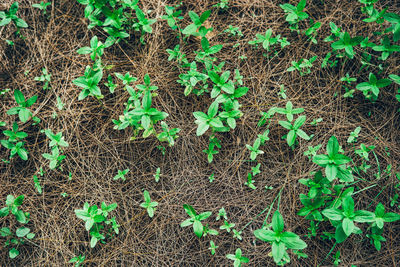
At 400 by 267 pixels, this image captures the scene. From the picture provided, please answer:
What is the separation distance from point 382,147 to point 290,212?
119 centimetres

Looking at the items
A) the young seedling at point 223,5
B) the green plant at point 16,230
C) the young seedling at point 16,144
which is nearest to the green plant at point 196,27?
the young seedling at point 223,5

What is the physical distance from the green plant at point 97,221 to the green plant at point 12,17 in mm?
1993

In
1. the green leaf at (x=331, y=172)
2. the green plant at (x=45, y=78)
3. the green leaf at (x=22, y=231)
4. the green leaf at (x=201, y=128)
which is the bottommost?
the green leaf at (x=22, y=231)

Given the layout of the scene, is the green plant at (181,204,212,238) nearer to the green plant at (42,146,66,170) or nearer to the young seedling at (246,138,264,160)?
the young seedling at (246,138,264,160)

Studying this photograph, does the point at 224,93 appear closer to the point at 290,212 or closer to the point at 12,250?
the point at 290,212

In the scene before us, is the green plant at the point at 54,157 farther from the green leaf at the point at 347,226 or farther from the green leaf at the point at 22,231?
the green leaf at the point at 347,226

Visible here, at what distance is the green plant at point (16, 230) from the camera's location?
9.12 feet

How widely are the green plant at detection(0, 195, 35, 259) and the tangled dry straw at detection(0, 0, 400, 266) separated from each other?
3.8 inches

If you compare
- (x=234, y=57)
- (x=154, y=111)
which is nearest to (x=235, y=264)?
(x=154, y=111)

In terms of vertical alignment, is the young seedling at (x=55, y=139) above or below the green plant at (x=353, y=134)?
below

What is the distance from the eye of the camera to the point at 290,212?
9.41ft

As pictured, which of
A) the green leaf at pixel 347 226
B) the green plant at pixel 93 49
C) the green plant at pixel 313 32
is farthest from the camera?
the green plant at pixel 313 32

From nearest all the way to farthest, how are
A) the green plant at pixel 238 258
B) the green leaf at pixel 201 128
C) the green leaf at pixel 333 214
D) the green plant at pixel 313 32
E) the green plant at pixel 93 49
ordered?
the green leaf at pixel 333 214 < the green leaf at pixel 201 128 < the green plant at pixel 238 258 < the green plant at pixel 93 49 < the green plant at pixel 313 32

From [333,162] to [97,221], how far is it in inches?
90.2
